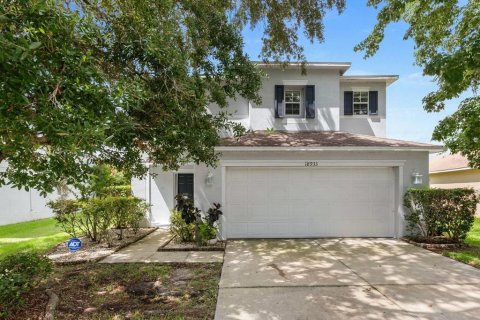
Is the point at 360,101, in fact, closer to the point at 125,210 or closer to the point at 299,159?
the point at 299,159

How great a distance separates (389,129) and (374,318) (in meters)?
11.9

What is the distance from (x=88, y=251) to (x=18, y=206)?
8661 millimetres

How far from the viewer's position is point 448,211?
8930 mm

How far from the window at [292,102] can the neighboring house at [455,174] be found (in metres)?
10.5

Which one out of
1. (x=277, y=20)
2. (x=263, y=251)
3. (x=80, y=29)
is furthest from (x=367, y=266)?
(x=277, y=20)

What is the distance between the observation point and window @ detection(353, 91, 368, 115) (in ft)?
46.1

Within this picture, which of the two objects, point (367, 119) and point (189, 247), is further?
point (367, 119)

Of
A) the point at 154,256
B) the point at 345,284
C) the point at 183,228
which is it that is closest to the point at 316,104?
the point at 183,228

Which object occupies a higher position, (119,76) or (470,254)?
(119,76)

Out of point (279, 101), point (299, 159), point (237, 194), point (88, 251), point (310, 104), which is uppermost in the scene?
point (279, 101)

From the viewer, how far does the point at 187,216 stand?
9.03 meters

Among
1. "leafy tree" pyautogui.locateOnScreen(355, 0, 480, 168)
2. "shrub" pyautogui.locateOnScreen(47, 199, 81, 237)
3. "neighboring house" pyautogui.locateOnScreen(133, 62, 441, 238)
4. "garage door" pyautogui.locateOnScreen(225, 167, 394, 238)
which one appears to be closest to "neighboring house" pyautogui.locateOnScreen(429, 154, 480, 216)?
"leafy tree" pyautogui.locateOnScreen(355, 0, 480, 168)

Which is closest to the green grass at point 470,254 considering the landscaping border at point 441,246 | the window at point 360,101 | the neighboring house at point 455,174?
the landscaping border at point 441,246

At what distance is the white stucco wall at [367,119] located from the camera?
13914mm
